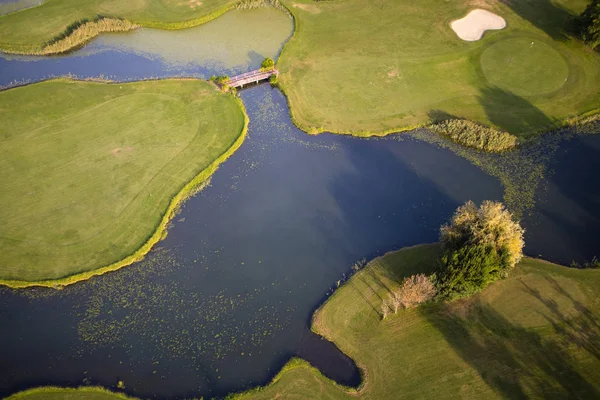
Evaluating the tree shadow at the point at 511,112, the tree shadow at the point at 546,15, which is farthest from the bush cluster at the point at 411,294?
the tree shadow at the point at 546,15

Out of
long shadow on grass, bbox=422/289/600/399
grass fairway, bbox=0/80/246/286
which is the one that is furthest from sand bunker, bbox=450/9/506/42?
long shadow on grass, bbox=422/289/600/399

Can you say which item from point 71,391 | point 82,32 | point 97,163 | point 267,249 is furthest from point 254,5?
point 71,391

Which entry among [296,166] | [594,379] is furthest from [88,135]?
[594,379]

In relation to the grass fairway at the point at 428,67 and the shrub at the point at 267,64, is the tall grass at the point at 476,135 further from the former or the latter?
the shrub at the point at 267,64

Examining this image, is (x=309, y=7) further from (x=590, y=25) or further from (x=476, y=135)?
(x=590, y=25)

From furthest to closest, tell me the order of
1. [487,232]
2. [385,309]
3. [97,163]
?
[97,163] < [385,309] < [487,232]

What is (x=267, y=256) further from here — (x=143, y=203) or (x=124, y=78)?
(x=124, y=78)
